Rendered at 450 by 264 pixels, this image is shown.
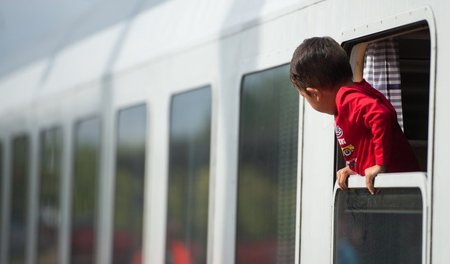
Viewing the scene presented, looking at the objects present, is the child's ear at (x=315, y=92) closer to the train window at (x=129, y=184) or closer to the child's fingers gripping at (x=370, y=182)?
the child's fingers gripping at (x=370, y=182)

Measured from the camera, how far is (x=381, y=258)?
403 centimetres

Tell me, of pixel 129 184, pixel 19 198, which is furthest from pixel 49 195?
pixel 129 184

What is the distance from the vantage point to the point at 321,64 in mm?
4137

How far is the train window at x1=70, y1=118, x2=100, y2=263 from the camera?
303 inches

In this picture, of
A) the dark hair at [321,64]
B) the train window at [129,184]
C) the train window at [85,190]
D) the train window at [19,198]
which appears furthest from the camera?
the train window at [19,198]

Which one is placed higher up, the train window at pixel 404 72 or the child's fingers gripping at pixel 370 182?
the train window at pixel 404 72

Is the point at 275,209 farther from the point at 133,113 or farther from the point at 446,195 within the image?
the point at 133,113

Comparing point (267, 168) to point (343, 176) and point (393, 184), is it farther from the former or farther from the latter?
point (393, 184)

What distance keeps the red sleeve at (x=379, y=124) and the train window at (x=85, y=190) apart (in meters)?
3.87

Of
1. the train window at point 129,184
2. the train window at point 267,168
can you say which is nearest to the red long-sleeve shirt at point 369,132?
the train window at point 267,168

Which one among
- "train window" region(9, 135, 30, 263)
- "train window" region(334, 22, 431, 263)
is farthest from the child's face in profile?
"train window" region(9, 135, 30, 263)

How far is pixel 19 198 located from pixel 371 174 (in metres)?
6.32

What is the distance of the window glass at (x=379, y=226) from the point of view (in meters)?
3.81

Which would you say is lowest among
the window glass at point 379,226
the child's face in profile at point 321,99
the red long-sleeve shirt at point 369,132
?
the window glass at point 379,226
